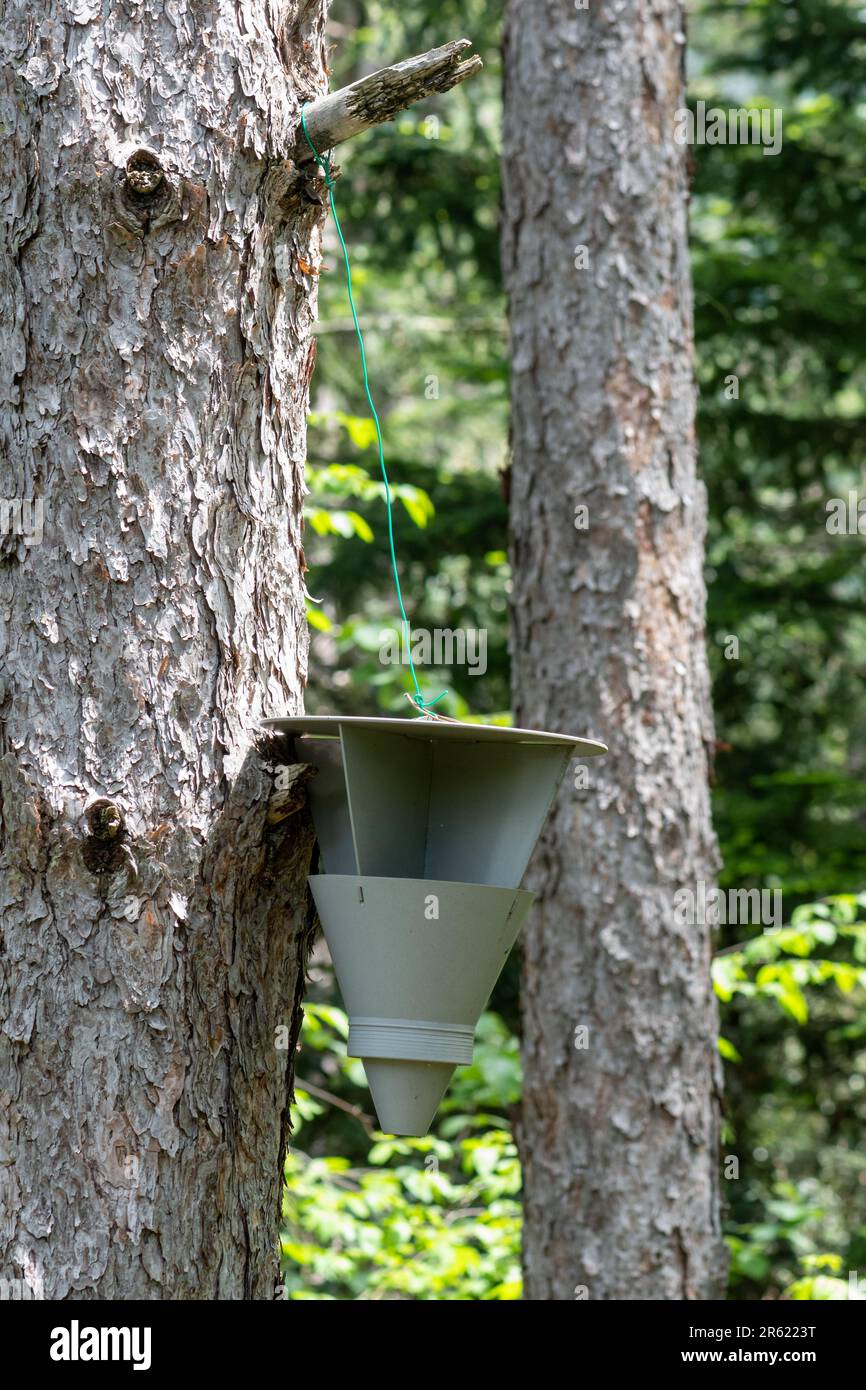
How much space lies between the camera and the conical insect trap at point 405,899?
65.9 inches

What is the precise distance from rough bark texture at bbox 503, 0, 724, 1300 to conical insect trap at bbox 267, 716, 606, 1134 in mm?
2019

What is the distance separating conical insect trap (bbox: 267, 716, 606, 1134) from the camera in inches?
65.9

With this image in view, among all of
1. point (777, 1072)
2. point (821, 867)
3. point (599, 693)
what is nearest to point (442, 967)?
point (599, 693)

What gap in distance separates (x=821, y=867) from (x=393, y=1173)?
2449 mm

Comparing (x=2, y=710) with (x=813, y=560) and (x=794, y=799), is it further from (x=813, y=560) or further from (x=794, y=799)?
(x=813, y=560)

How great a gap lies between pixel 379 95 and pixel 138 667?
2.57 feet

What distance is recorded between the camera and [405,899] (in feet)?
5.49

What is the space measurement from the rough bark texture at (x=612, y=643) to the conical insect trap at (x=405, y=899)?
6.62 ft

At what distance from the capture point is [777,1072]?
7375 mm

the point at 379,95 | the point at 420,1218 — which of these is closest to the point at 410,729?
the point at 379,95
